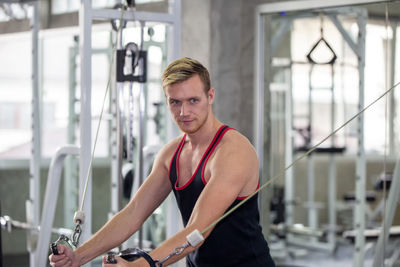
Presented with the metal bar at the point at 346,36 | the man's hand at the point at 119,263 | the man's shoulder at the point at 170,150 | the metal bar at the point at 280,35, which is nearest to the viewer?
the man's hand at the point at 119,263

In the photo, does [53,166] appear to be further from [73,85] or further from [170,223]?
[73,85]

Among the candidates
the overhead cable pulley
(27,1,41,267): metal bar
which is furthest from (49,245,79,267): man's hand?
(27,1,41,267): metal bar

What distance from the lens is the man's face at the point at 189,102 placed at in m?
1.51

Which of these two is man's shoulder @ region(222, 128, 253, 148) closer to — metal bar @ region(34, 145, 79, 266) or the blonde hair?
the blonde hair

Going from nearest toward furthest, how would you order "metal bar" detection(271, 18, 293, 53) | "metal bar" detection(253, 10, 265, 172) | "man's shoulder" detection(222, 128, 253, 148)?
"man's shoulder" detection(222, 128, 253, 148), "metal bar" detection(253, 10, 265, 172), "metal bar" detection(271, 18, 293, 53)

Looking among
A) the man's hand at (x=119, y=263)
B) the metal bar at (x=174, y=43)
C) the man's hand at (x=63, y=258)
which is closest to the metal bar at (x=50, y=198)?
the metal bar at (x=174, y=43)

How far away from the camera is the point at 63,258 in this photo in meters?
1.53

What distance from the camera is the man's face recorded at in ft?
4.95

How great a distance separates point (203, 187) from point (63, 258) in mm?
409

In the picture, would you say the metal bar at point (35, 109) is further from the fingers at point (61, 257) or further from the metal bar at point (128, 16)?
the fingers at point (61, 257)

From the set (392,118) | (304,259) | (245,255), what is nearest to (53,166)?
(245,255)

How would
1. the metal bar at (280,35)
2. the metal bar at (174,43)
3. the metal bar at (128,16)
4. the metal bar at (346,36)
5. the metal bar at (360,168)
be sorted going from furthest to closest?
the metal bar at (280,35)
the metal bar at (346,36)
the metal bar at (360,168)
the metal bar at (174,43)
the metal bar at (128,16)

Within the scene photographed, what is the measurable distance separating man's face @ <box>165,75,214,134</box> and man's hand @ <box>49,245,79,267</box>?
44 centimetres

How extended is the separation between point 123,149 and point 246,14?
145 cm
